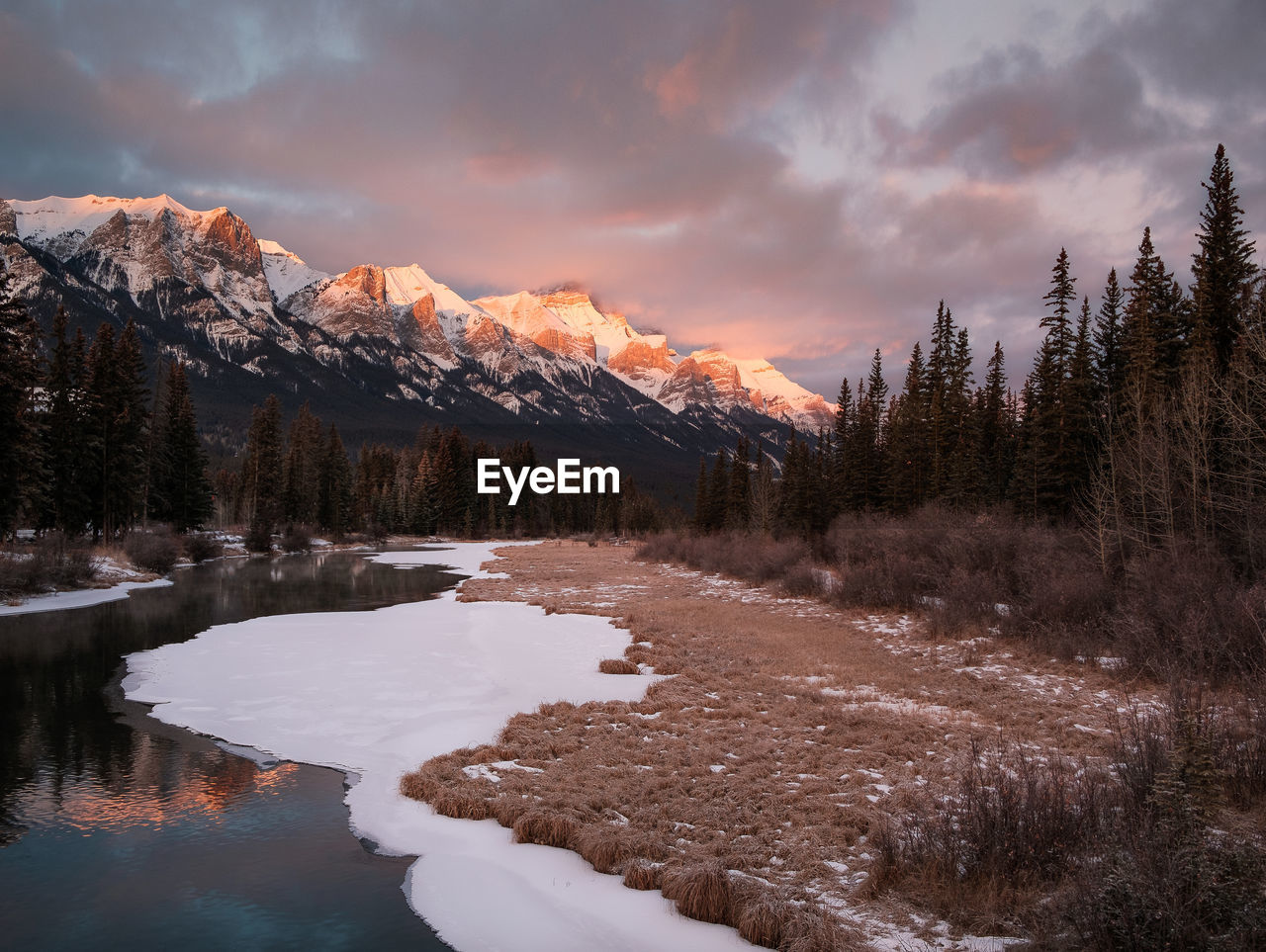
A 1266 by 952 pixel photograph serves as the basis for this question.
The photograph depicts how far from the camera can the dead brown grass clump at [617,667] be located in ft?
58.7

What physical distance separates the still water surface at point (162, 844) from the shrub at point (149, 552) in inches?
1169

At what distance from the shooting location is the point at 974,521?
30.0 m

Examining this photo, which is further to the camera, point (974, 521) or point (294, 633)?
point (974, 521)

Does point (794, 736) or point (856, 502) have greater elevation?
point (856, 502)

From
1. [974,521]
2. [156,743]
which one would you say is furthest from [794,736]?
[974,521]

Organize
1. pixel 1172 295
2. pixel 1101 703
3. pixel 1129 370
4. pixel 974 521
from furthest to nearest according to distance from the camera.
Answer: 1. pixel 1172 295
2. pixel 1129 370
3. pixel 974 521
4. pixel 1101 703

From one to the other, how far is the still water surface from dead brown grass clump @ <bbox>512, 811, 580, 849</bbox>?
144 cm

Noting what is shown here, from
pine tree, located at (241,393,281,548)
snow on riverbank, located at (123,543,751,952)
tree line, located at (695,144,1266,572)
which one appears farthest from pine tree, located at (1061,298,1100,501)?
pine tree, located at (241,393,281,548)

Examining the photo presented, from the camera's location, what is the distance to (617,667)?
711 inches

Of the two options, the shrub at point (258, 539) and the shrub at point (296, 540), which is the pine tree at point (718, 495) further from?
the shrub at point (258, 539)

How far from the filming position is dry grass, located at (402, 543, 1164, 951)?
280 inches

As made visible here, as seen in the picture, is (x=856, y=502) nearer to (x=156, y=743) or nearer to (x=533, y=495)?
(x=156, y=743)

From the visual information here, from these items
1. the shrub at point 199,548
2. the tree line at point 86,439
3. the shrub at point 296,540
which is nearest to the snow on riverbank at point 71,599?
the tree line at point 86,439

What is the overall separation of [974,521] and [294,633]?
26354mm
